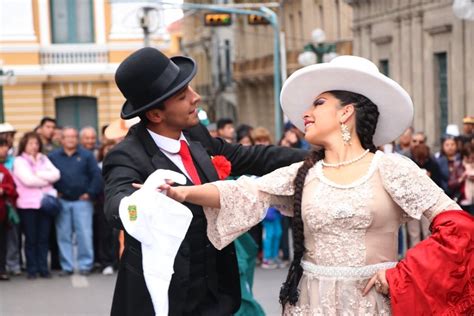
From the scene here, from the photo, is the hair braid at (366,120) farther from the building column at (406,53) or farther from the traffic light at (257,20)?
the traffic light at (257,20)

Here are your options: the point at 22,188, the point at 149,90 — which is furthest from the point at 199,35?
the point at 149,90

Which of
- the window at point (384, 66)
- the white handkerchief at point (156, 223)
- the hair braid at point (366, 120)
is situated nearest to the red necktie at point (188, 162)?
the white handkerchief at point (156, 223)

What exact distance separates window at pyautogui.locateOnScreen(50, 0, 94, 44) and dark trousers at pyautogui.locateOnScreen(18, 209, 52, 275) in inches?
960

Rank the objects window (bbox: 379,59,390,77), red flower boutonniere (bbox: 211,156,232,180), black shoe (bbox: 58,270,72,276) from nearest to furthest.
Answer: red flower boutonniere (bbox: 211,156,232,180) < black shoe (bbox: 58,270,72,276) < window (bbox: 379,59,390,77)

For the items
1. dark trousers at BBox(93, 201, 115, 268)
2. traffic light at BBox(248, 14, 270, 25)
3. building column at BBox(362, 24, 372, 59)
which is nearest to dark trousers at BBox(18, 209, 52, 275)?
dark trousers at BBox(93, 201, 115, 268)

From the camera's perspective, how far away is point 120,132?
10.4 m

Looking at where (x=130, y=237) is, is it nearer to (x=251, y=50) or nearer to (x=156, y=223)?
(x=156, y=223)

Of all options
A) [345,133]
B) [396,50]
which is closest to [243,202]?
[345,133]

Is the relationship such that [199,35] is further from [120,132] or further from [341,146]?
[341,146]

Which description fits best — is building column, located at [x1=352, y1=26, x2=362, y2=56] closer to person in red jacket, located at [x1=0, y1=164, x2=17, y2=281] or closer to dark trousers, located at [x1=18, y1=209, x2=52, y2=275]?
dark trousers, located at [x1=18, y1=209, x2=52, y2=275]

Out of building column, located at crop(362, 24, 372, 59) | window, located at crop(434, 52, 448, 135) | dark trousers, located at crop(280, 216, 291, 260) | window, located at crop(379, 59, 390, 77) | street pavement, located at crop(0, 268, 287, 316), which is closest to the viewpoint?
street pavement, located at crop(0, 268, 287, 316)

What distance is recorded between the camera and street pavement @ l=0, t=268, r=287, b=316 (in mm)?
11078

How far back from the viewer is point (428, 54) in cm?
2659

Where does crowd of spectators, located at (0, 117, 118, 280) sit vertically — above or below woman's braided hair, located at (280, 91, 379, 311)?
below
